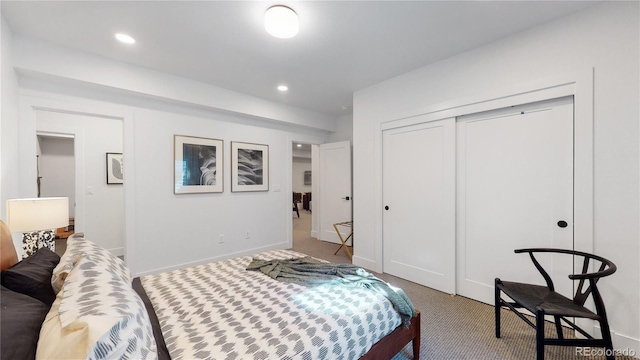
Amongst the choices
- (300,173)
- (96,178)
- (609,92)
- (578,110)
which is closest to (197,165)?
(96,178)

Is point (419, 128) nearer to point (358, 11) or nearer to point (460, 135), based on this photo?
point (460, 135)

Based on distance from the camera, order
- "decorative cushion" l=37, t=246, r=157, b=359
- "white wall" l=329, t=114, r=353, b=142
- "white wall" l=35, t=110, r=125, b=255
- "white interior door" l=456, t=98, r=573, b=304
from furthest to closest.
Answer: "white wall" l=329, t=114, r=353, b=142 < "white wall" l=35, t=110, r=125, b=255 < "white interior door" l=456, t=98, r=573, b=304 < "decorative cushion" l=37, t=246, r=157, b=359

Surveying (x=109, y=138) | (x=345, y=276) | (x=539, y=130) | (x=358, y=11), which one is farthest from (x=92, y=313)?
(x=109, y=138)

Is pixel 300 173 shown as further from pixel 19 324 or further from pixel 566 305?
pixel 19 324

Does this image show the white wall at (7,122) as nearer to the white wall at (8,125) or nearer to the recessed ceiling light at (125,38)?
the white wall at (8,125)

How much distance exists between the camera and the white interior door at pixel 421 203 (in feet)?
9.05

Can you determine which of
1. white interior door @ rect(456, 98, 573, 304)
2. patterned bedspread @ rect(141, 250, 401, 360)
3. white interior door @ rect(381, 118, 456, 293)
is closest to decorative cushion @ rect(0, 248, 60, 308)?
patterned bedspread @ rect(141, 250, 401, 360)

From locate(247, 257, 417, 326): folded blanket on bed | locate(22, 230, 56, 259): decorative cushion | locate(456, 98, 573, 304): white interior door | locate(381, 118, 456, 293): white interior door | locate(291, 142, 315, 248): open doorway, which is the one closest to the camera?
locate(247, 257, 417, 326): folded blanket on bed

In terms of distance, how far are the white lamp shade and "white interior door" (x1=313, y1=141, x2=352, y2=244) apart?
378cm

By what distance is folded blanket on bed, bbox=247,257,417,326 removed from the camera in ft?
5.31

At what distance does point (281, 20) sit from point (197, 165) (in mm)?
2452

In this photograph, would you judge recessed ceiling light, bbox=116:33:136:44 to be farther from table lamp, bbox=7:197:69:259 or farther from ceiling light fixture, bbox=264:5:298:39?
table lamp, bbox=7:197:69:259

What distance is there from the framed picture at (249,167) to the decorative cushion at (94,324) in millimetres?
2879

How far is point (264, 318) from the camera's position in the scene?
132 centimetres
